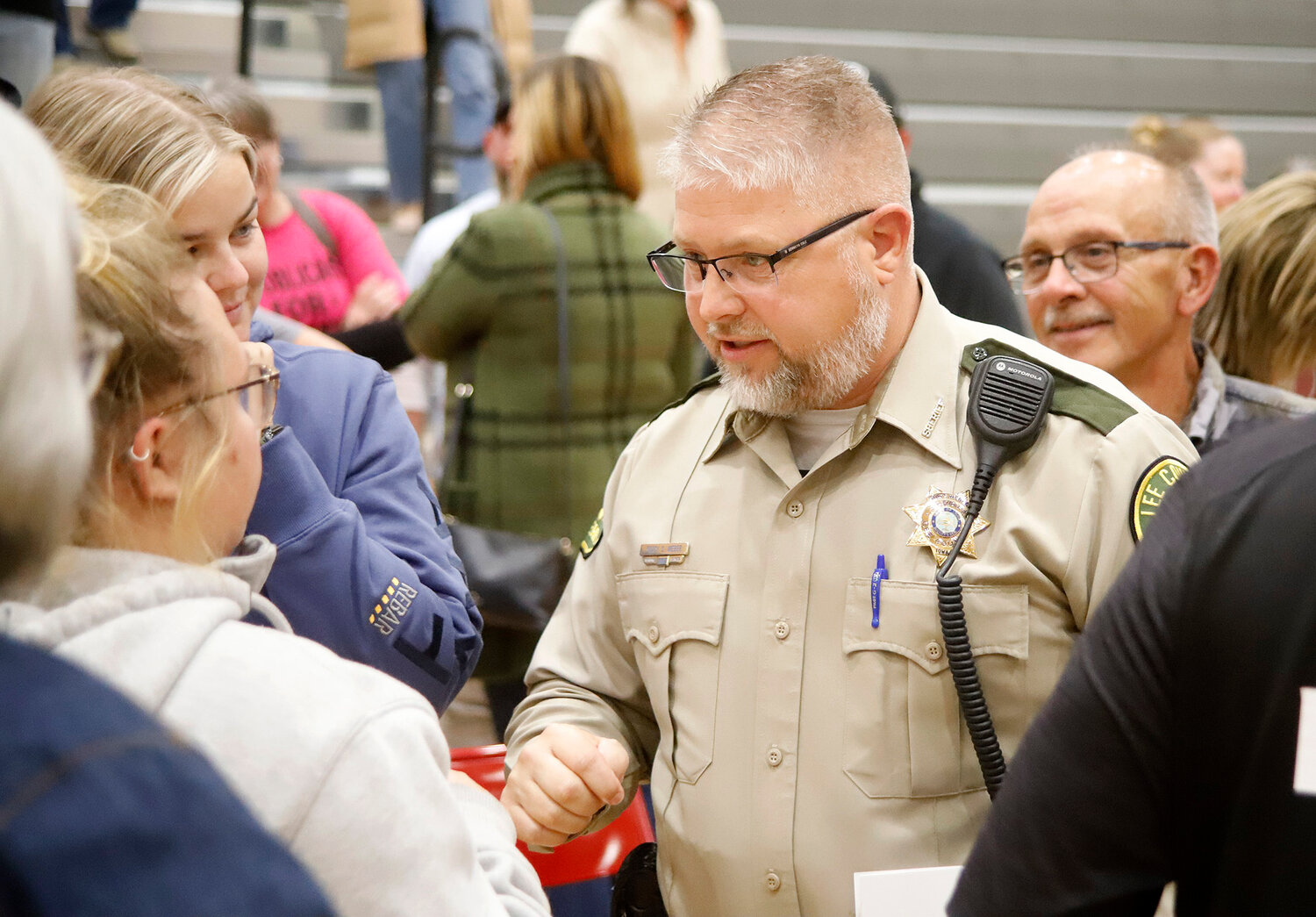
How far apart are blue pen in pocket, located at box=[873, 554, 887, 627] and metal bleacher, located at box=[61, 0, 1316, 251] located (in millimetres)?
5342

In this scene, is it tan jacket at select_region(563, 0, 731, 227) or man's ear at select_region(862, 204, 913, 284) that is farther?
tan jacket at select_region(563, 0, 731, 227)

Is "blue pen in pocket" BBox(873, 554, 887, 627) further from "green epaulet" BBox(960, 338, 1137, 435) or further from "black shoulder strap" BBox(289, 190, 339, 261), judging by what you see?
"black shoulder strap" BBox(289, 190, 339, 261)

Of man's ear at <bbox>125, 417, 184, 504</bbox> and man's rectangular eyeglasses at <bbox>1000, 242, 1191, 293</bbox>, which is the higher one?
man's ear at <bbox>125, 417, 184, 504</bbox>

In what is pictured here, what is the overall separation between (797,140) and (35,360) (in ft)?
3.83

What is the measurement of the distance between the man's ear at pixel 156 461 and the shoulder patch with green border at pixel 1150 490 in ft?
3.44

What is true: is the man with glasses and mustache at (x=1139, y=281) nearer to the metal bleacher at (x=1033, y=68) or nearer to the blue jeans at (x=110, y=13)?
the blue jeans at (x=110, y=13)

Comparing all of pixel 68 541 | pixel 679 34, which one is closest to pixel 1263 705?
pixel 68 541

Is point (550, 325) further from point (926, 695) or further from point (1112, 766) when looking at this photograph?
point (1112, 766)

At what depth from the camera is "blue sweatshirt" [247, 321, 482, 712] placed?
1.46 meters

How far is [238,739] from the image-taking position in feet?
2.88

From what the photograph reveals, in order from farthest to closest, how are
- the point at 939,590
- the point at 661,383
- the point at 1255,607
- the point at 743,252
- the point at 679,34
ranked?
the point at 679,34
the point at 661,383
the point at 743,252
the point at 939,590
the point at 1255,607

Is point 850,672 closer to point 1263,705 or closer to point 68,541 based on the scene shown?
point 1263,705

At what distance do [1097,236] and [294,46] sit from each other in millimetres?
4087

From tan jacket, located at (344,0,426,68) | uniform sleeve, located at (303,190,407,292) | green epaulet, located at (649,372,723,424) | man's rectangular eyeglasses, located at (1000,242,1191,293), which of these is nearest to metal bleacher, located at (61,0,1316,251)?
tan jacket, located at (344,0,426,68)
